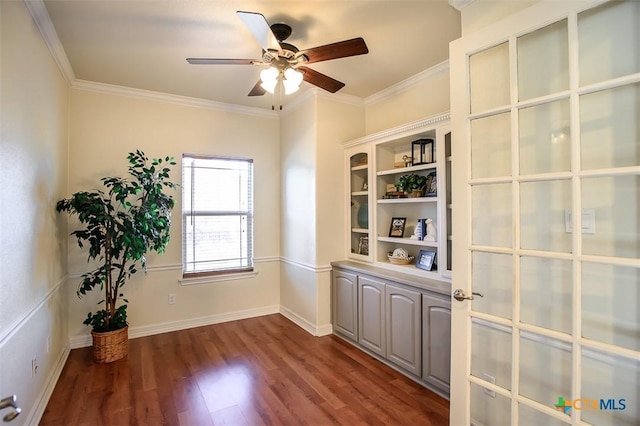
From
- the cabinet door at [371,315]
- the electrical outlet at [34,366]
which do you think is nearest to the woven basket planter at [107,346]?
the electrical outlet at [34,366]

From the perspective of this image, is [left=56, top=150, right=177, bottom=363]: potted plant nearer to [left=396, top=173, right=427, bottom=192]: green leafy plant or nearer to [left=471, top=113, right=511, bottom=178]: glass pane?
[left=396, top=173, right=427, bottom=192]: green leafy plant

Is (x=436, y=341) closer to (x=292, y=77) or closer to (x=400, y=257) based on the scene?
(x=400, y=257)

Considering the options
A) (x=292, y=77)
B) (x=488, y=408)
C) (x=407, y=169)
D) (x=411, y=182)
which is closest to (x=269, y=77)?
(x=292, y=77)

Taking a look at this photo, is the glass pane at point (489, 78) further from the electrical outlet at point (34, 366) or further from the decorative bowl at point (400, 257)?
the electrical outlet at point (34, 366)

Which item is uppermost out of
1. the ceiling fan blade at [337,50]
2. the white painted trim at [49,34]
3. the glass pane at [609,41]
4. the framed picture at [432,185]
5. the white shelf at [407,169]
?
the white painted trim at [49,34]

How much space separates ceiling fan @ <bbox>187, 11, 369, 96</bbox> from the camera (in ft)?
6.39

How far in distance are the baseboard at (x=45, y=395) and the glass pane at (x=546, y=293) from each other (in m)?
3.01

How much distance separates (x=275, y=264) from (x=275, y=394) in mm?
2074

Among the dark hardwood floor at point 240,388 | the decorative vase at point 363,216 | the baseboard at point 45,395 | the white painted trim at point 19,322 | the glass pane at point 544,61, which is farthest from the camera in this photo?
the decorative vase at point 363,216

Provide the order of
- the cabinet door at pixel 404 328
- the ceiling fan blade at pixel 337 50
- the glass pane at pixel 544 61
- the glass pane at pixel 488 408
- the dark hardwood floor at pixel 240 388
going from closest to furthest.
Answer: the glass pane at pixel 544 61, the glass pane at pixel 488 408, the ceiling fan blade at pixel 337 50, the dark hardwood floor at pixel 240 388, the cabinet door at pixel 404 328

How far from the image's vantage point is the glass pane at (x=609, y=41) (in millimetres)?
1307

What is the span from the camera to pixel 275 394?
8.07ft

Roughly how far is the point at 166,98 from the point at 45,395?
2.99 m

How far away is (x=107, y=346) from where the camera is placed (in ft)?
9.67
